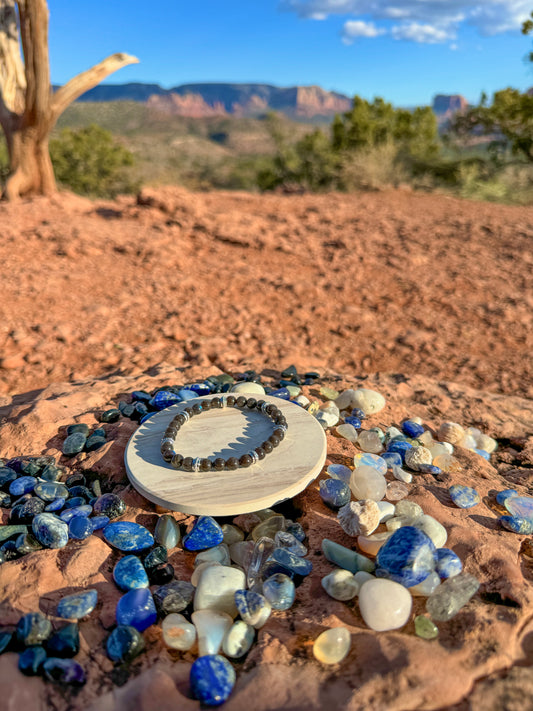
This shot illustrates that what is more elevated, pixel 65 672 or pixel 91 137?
pixel 91 137

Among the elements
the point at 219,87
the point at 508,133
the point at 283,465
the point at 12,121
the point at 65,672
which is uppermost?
the point at 219,87

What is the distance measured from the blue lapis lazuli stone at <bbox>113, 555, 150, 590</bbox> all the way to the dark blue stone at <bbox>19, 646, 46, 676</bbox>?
1.01ft

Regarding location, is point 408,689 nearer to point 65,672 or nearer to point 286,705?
point 286,705

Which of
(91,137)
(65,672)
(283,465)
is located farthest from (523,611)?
(91,137)

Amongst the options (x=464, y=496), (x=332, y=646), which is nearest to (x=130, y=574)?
(x=332, y=646)

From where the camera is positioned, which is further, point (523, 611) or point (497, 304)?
point (497, 304)

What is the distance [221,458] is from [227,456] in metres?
0.06

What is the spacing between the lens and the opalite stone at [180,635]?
1390mm

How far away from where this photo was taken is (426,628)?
4.43 ft

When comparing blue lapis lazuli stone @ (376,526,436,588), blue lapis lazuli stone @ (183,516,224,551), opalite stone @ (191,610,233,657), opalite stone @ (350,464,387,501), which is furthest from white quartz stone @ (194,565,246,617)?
opalite stone @ (350,464,387,501)

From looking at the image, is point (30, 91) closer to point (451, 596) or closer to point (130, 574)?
point (130, 574)

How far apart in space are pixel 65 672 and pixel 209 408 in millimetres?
1226

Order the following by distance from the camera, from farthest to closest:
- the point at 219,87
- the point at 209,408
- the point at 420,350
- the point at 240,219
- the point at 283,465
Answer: the point at 219,87 < the point at 240,219 < the point at 420,350 < the point at 209,408 < the point at 283,465

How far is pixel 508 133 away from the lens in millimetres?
11953
